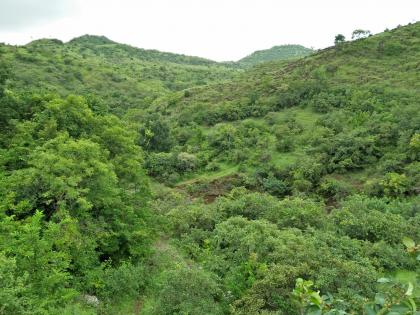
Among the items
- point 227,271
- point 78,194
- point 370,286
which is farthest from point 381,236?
point 78,194

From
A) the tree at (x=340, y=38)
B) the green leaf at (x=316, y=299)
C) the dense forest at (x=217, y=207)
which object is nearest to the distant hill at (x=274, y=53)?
the tree at (x=340, y=38)

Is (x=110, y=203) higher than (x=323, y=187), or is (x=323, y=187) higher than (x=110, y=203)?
(x=110, y=203)

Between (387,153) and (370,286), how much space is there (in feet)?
60.8

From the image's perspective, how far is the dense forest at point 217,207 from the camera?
1169cm

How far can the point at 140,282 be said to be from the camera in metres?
15.4

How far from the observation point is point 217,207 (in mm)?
23766

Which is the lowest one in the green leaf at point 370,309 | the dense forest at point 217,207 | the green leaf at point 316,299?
the dense forest at point 217,207

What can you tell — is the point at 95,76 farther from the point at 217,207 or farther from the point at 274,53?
the point at 274,53

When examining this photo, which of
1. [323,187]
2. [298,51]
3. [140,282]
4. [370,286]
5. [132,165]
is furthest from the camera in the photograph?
[298,51]

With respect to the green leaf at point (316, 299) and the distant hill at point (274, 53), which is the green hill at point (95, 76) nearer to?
the green leaf at point (316, 299)

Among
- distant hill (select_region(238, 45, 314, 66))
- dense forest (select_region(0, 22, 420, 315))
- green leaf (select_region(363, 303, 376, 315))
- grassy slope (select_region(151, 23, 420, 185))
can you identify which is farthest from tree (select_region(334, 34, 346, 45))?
distant hill (select_region(238, 45, 314, 66))

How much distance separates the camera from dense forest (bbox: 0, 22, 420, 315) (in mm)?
11688

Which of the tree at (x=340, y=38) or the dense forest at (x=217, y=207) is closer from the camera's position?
the dense forest at (x=217, y=207)

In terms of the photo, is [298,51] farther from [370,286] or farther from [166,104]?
[370,286]
